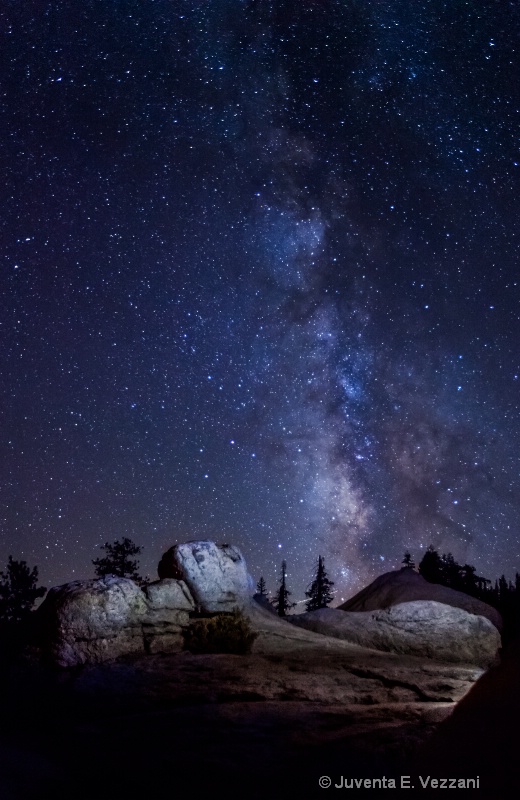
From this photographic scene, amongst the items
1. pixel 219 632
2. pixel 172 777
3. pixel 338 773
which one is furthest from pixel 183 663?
pixel 338 773

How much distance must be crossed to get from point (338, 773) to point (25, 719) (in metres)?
5.97

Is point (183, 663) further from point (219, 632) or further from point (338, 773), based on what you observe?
point (338, 773)

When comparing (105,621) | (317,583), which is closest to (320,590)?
(317,583)

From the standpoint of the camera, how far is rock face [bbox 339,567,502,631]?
2012cm

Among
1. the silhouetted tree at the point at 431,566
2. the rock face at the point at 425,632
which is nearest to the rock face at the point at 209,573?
the rock face at the point at 425,632

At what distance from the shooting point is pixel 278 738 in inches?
285

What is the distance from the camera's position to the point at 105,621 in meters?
13.1

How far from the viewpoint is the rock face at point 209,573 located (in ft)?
53.4

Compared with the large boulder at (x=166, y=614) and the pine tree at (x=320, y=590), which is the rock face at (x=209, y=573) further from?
the pine tree at (x=320, y=590)

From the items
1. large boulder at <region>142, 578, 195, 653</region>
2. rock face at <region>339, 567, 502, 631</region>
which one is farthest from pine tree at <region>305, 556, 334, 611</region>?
large boulder at <region>142, 578, 195, 653</region>

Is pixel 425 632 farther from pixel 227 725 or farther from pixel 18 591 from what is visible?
pixel 18 591

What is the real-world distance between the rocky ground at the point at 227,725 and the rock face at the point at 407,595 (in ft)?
24.4

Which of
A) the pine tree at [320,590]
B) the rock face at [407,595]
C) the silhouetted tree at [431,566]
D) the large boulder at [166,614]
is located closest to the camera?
the large boulder at [166,614]

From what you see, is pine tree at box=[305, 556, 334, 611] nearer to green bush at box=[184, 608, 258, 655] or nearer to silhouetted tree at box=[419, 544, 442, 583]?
silhouetted tree at box=[419, 544, 442, 583]
